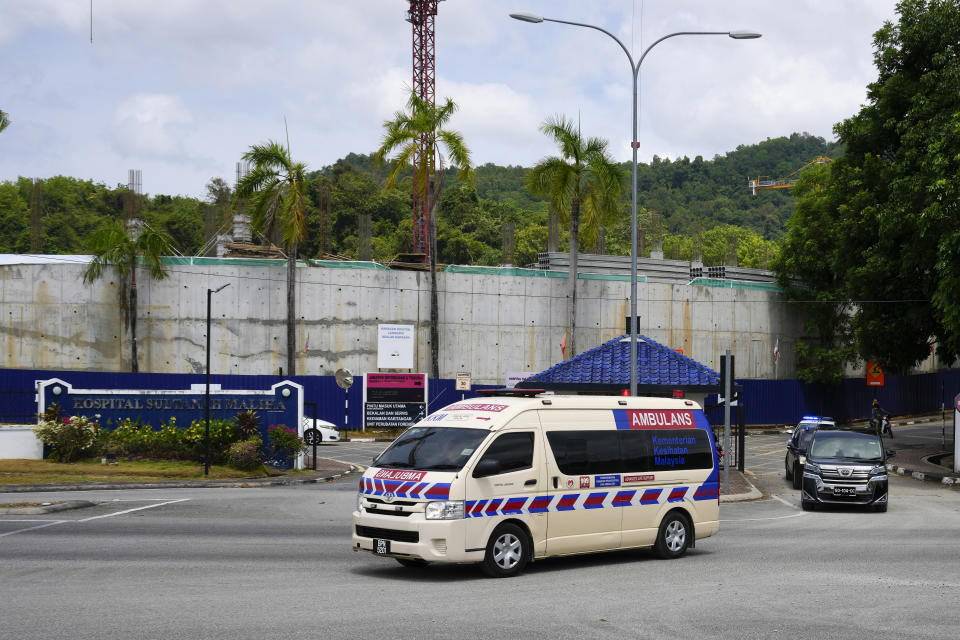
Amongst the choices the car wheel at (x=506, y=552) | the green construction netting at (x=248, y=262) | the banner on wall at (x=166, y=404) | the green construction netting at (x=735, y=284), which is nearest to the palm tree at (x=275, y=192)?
the green construction netting at (x=248, y=262)

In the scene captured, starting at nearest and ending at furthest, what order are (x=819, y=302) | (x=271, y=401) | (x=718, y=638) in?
(x=718, y=638) < (x=271, y=401) < (x=819, y=302)

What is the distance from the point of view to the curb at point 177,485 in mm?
24203

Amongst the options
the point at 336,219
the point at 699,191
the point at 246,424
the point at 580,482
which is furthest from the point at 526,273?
the point at 699,191

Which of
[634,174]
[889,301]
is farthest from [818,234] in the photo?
[634,174]

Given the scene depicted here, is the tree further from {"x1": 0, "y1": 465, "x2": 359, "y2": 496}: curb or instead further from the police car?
{"x1": 0, "y1": 465, "x2": 359, "y2": 496}: curb

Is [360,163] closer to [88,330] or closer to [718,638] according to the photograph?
[88,330]

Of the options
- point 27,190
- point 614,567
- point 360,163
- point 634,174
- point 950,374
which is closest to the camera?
point 614,567

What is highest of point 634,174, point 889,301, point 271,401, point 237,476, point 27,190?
point 27,190

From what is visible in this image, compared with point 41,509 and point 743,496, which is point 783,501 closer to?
point 743,496

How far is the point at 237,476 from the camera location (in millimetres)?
28562

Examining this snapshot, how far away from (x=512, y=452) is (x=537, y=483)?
0.53m

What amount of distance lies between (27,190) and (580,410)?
109011 millimetres

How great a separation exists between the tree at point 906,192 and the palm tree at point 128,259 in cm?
2914

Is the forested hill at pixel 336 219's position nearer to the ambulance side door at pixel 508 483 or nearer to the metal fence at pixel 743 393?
the metal fence at pixel 743 393
